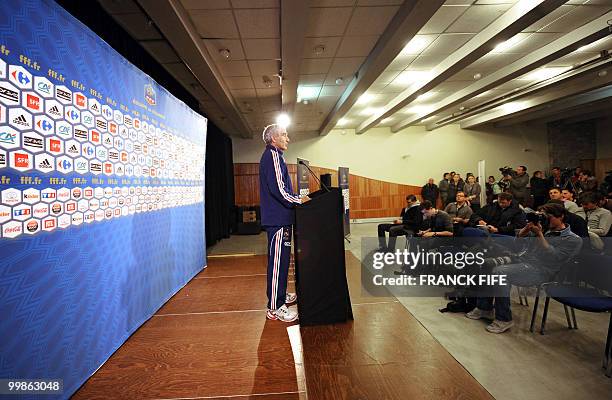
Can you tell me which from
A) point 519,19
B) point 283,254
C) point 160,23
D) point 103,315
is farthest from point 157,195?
point 519,19

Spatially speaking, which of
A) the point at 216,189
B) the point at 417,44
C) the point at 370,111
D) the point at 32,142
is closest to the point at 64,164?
the point at 32,142

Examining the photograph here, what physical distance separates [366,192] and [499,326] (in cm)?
819

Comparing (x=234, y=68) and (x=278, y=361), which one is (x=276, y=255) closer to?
(x=278, y=361)

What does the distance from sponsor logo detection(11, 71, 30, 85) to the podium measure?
168cm

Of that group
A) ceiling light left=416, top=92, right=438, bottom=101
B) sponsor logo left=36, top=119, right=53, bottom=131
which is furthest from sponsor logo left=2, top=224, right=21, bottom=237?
ceiling light left=416, top=92, right=438, bottom=101

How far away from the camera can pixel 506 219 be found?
3951 mm

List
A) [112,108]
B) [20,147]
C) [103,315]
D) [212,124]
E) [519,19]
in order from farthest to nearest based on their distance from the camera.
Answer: [212,124], [519,19], [112,108], [103,315], [20,147]

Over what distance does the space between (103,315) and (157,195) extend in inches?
49.7

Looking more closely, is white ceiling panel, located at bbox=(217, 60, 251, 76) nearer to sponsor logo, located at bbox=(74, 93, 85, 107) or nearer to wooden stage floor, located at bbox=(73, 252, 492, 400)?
sponsor logo, located at bbox=(74, 93, 85, 107)

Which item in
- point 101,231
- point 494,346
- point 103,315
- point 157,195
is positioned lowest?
A: point 494,346

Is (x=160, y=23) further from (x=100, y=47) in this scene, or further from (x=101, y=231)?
(x=101, y=231)

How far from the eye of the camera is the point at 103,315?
2004 mm

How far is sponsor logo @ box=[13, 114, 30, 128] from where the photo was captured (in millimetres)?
1378

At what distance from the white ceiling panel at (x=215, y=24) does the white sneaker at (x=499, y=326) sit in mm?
3935
